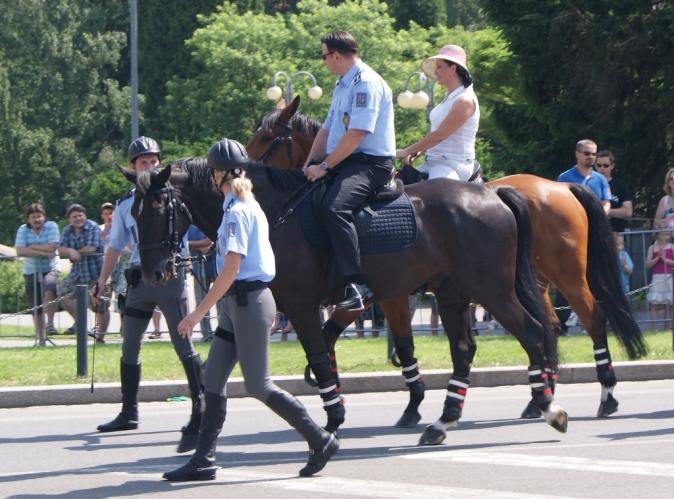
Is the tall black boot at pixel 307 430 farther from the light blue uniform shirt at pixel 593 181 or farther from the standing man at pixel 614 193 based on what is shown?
the standing man at pixel 614 193

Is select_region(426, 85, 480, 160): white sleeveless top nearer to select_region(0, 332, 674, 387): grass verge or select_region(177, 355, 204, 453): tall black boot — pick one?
select_region(177, 355, 204, 453): tall black boot

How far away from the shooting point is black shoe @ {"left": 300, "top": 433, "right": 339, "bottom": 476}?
28.9ft

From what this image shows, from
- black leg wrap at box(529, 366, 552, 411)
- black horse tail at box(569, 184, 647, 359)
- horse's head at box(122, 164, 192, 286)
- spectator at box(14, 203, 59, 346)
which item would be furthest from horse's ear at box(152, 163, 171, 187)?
spectator at box(14, 203, 59, 346)

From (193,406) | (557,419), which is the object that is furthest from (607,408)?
(193,406)

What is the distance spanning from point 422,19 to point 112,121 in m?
16.5

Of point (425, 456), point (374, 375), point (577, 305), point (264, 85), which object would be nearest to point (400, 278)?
point (425, 456)

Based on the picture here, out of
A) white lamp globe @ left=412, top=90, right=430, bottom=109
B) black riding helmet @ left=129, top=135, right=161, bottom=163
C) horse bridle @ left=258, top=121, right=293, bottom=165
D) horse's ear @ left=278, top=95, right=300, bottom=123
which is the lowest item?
black riding helmet @ left=129, top=135, right=161, bottom=163

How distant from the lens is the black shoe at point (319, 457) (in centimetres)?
880

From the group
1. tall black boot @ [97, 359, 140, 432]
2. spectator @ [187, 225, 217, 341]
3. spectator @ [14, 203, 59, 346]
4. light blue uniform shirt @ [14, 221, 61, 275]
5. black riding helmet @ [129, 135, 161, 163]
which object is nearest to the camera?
black riding helmet @ [129, 135, 161, 163]

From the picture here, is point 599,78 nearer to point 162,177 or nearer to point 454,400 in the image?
point 454,400

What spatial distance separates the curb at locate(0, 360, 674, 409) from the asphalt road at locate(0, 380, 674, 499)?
0.19 m

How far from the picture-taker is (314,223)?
1012cm

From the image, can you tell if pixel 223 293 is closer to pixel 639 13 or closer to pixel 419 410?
pixel 419 410

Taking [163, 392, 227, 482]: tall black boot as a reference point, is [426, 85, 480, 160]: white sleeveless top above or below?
above
